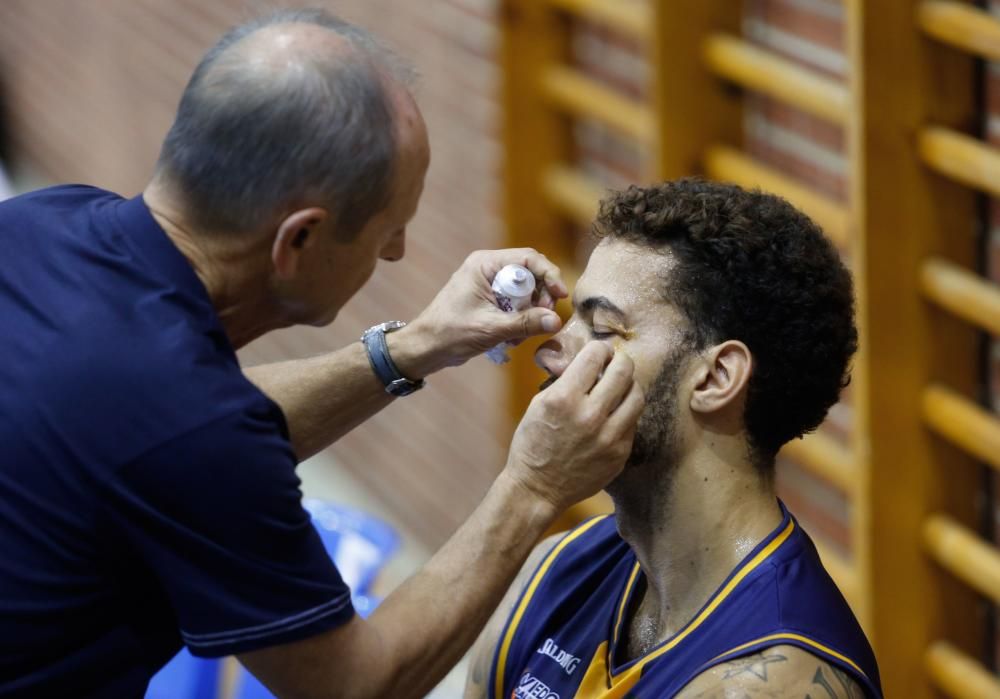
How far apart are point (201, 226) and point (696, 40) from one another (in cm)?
231

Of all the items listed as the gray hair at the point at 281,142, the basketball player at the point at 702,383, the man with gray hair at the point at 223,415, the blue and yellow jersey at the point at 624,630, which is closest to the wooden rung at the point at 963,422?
the basketball player at the point at 702,383

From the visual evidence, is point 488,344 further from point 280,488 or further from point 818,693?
point 818,693

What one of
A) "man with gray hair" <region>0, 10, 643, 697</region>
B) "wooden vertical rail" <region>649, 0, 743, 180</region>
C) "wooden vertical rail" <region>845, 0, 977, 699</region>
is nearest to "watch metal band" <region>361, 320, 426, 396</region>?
"man with gray hair" <region>0, 10, 643, 697</region>

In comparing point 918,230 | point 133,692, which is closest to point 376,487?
point 918,230

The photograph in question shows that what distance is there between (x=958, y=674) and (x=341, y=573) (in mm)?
1524

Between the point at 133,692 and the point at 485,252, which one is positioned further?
the point at 485,252

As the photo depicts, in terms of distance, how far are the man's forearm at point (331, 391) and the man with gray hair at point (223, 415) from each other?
19.3 inches

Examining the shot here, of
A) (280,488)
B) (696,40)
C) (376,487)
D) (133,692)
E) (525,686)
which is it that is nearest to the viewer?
(280,488)

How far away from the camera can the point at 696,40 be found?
4.35 meters

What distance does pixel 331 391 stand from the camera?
3.08m

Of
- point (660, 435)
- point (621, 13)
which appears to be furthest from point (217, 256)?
point (621, 13)

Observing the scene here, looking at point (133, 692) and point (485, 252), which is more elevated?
point (485, 252)

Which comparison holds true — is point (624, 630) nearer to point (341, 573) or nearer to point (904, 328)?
point (341, 573)

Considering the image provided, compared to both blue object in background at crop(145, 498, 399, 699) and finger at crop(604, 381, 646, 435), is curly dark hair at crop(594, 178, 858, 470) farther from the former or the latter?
blue object in background at crop(145, 498, 399, 699)
